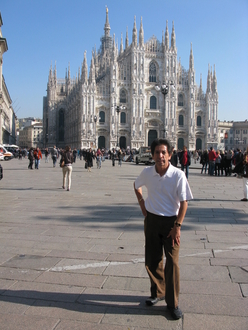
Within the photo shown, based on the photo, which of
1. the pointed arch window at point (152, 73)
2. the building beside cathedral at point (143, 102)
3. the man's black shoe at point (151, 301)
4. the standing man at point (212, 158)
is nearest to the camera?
the man's black shoe at point (151, 301)

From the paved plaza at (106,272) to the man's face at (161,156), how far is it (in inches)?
46.7

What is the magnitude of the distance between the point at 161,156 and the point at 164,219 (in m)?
0.52

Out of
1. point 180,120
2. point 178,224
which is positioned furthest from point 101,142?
point 178,224

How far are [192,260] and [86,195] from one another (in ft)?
18.7

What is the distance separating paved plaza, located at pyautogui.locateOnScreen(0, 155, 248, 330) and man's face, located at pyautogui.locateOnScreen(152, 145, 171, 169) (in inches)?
46.7

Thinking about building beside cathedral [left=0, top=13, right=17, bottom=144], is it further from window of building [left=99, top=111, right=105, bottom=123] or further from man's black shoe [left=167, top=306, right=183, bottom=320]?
man's black shoe [left=167, top=306, right=183, bottom=320]

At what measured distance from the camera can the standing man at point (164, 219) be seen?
2.63 m

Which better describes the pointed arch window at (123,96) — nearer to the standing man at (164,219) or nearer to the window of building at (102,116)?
the window of building at (102,116)

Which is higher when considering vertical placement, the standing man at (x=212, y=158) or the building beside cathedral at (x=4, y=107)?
the building beside cathedral at (x=4, y=107)

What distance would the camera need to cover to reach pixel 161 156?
107 inches

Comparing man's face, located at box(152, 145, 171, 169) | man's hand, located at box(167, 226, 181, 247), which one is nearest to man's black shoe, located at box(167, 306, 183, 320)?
man's hand, located at box(167, 226, 181, 247)

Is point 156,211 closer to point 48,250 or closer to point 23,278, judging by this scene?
point 23,278

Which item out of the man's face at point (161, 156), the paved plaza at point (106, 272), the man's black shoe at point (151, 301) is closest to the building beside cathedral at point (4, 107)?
the paved plaza at point (106, 272)

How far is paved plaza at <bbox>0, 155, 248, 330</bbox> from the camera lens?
2.57m
